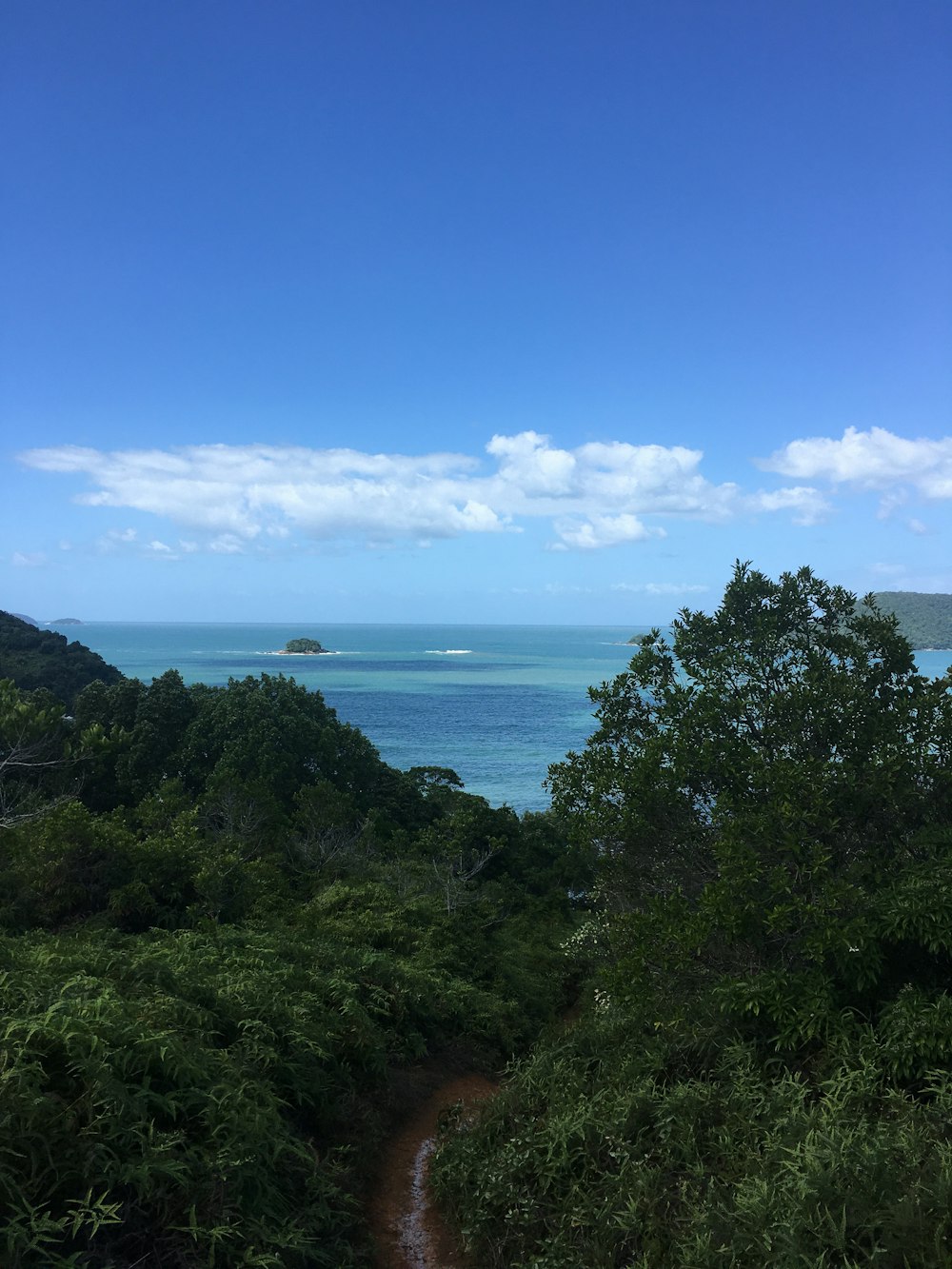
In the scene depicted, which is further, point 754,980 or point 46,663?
point 46,663

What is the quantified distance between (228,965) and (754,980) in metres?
6.54

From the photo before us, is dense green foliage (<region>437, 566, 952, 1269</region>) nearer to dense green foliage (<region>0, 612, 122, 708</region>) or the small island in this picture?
dense green foliage (<region>0, 612, 122, 708</region>)

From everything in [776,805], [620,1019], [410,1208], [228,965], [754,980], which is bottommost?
[410,1208]

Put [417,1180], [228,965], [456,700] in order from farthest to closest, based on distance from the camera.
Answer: [456,700] < [228,965] < [417,1180]

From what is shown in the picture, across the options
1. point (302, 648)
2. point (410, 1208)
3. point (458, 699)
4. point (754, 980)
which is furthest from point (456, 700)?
point (302, 648)

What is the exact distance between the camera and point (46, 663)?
41906 millimetres

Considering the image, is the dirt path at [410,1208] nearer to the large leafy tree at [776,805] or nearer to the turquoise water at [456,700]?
the large leafy tree at [776,805]

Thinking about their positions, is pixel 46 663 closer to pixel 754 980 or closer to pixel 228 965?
pixel 228 965

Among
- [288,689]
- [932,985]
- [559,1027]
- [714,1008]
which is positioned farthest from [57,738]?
[932,985]

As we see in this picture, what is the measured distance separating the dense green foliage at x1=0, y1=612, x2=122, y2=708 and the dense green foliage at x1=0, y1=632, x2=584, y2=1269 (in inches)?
552

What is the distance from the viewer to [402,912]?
52.9 feet

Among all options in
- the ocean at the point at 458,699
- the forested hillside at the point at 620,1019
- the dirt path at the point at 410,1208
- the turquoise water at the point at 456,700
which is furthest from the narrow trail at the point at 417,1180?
the turquoise water at the point at 456,700

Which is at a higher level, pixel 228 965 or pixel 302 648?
pixel 302 648

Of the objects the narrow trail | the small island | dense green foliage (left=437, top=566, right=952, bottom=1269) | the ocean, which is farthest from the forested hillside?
the small island
